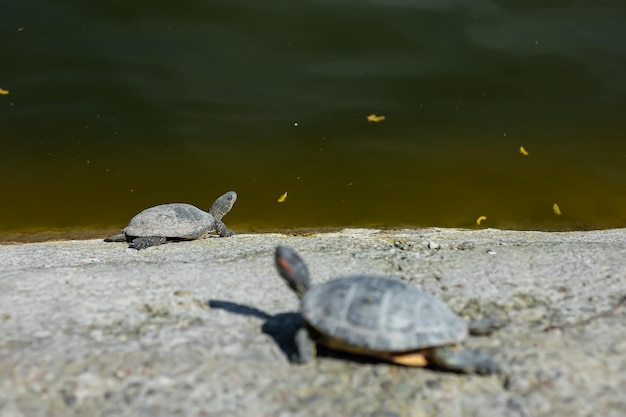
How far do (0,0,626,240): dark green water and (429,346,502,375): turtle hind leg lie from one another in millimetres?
3940

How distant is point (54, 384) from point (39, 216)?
4.61 meters

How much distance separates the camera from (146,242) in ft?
18.3

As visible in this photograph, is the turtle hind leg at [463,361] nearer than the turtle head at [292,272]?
Yes

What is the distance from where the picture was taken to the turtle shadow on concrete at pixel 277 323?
3.13 meters

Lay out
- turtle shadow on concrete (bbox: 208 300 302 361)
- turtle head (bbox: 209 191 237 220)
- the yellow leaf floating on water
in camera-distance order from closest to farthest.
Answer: turtle shadow on concrete (bbox: 208 300 302 361) → turtle head (bbox: 209 191 237 220) → the yellow leaf floating on water

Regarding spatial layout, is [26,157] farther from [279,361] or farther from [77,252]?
[279,361]

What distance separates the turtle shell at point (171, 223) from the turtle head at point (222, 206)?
21.4 inches

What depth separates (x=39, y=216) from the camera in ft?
23.1

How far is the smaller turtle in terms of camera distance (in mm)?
5688

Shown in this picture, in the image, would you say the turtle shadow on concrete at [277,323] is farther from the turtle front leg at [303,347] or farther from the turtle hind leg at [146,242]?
the turtle hind leg at [146,242]

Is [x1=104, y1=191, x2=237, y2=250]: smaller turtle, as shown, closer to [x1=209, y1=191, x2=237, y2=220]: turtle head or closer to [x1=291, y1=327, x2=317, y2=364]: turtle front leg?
[x1=209, y1=191, x2=237, y2=220]: turtle head

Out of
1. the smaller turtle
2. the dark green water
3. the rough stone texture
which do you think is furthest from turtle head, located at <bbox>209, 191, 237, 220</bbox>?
the rough stone texture

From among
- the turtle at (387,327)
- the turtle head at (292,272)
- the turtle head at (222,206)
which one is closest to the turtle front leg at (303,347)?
the turtle at (387,327)

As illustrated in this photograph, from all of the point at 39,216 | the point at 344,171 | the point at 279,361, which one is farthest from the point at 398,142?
the point at 279,361
